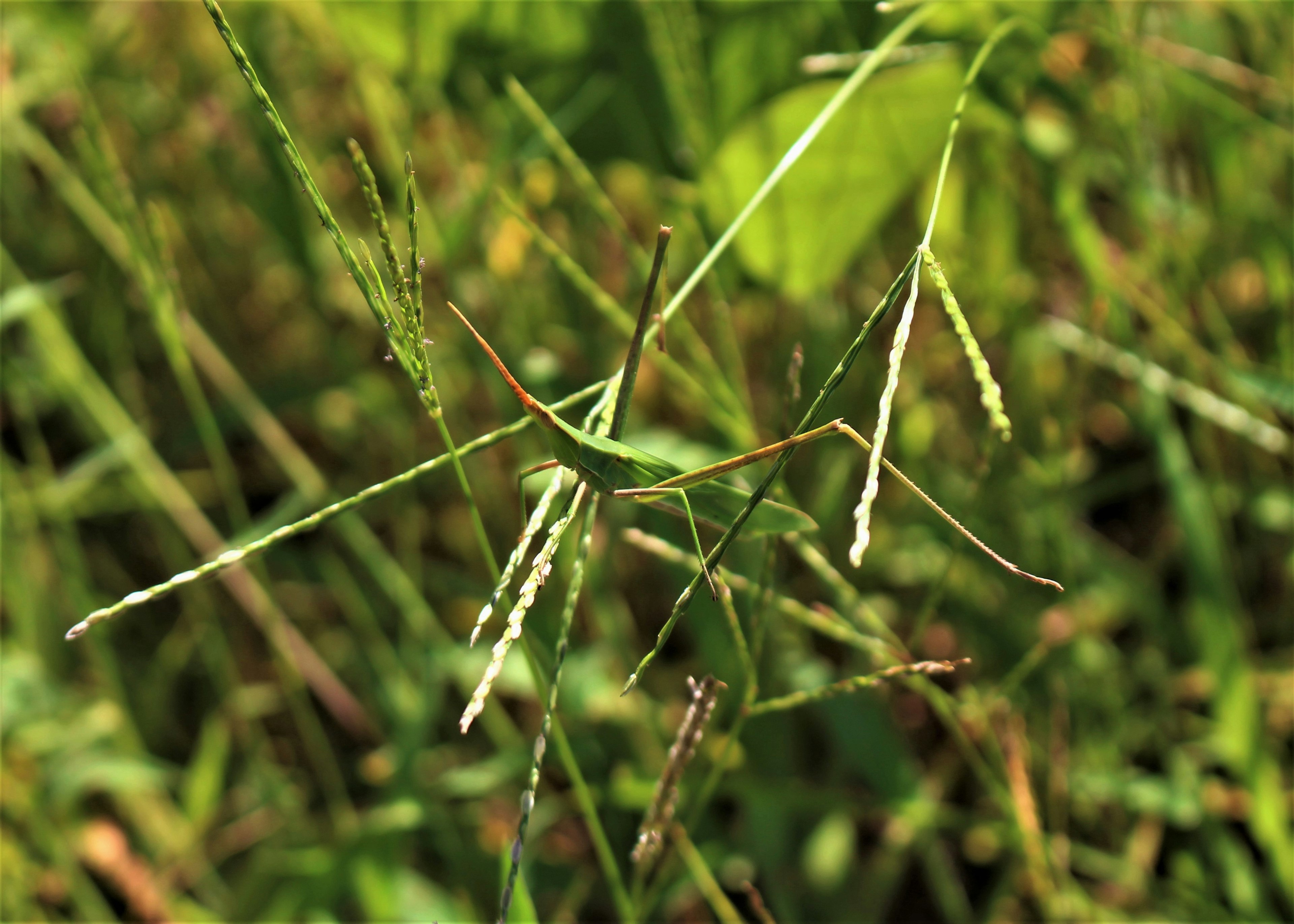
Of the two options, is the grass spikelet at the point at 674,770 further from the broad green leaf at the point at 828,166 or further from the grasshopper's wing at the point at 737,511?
the broad green leaf at the point at 828,166

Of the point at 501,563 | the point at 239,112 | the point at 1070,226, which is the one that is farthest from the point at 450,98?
the point at 1070,226

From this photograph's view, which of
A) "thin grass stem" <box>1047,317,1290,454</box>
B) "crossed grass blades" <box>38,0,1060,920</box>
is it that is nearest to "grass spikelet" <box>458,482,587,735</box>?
"crossed grass blades" <box>38,0,1060,920</box>

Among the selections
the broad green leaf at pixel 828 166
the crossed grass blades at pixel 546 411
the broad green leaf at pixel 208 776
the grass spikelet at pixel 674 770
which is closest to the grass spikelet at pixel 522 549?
the crossed grass blades at pixel 546 411

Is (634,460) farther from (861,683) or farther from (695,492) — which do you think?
(861,683)

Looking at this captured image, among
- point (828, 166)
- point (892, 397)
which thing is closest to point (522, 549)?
point (892, 397)

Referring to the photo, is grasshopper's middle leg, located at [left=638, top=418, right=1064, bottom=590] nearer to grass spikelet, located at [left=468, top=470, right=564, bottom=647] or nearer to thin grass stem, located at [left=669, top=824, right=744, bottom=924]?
grass spikelet, located at [left=468, top=470, right=564, bottom=647]

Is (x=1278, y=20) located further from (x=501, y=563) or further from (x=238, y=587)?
(x=238, y=587)
